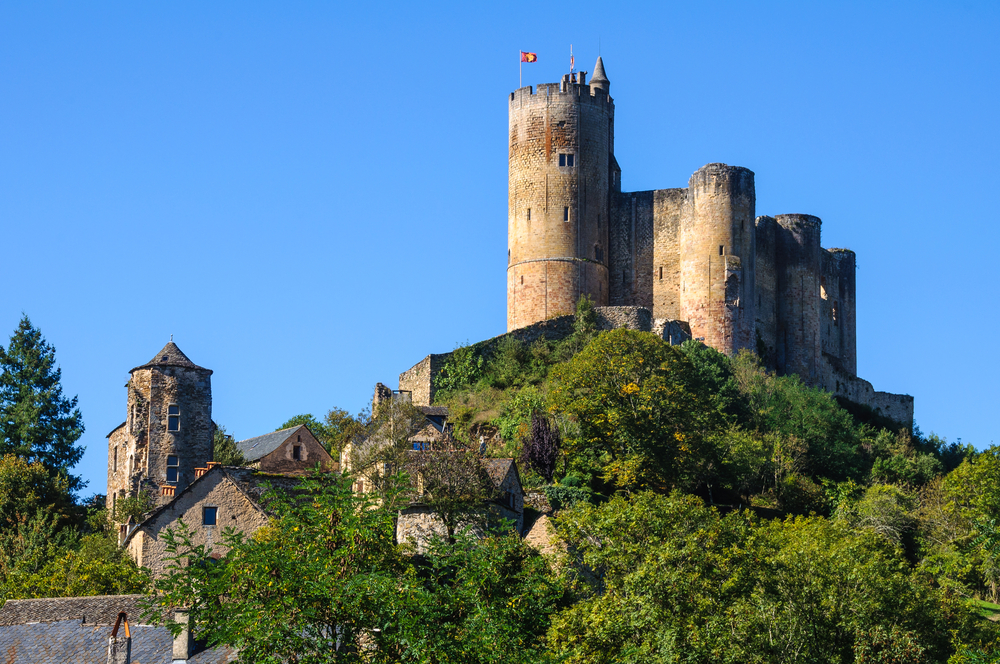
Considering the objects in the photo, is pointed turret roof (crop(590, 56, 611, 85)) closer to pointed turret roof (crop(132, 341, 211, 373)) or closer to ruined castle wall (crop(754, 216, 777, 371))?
ruined castle wall (crop(754, 216, 777, 371))

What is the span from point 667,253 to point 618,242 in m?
2.28

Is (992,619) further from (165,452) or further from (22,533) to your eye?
(22,533)

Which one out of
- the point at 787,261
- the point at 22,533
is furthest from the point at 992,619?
the point at 22,533

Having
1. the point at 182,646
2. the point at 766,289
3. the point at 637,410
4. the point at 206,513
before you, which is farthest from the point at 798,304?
the point at 182,646

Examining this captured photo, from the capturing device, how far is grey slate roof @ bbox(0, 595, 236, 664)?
102 feet

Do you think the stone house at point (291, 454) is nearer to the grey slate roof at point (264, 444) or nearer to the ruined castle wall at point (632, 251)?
the grey slate roof at point (264, 444)

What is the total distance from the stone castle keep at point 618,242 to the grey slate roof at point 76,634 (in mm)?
29044

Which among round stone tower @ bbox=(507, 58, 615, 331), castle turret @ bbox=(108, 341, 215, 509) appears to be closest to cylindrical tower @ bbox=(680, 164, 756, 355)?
round stone tower @ bbox=(507, 58, 615, 331)

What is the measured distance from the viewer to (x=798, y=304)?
229 ft

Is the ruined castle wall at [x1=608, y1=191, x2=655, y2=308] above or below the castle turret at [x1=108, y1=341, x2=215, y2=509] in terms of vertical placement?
above

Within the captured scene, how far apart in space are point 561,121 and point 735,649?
3638 centimetres

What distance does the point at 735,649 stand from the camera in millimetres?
32938

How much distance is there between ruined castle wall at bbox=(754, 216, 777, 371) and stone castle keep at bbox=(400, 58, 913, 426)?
6 centimetres

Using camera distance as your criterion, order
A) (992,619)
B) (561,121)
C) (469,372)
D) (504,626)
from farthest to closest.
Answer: (561,121) < (469,372) < (992,619) < (504,626)
